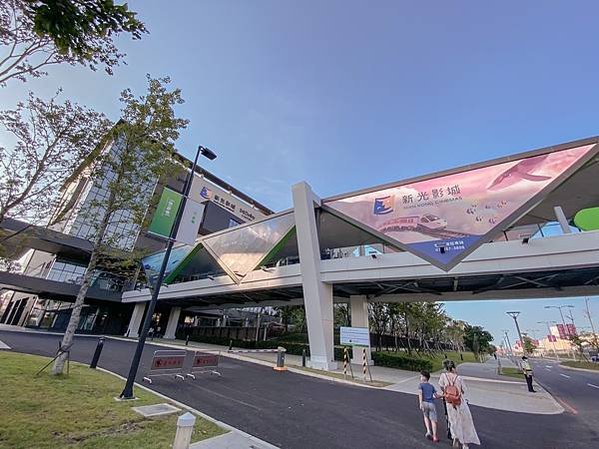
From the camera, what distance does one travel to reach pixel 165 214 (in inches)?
376

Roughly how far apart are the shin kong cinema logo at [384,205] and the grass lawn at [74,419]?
46.5 feet

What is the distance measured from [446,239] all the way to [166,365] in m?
13.9

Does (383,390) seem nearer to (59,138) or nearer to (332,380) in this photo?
(332,380)

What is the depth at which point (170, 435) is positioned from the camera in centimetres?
508

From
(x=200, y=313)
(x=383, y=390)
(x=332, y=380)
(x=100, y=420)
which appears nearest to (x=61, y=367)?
(x=100, y=420)

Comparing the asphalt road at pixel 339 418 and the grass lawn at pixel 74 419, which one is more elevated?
the grass lawn at pixel 74 419

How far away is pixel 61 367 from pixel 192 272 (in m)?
25.1

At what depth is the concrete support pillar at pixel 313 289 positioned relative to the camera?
16.7 metres

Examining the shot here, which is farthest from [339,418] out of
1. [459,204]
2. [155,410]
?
[459,204]

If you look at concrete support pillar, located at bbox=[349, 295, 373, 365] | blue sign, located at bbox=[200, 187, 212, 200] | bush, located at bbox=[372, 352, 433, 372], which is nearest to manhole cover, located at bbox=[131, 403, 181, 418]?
concrete support pillar, located at bbox=[349, 295, 373, 365]

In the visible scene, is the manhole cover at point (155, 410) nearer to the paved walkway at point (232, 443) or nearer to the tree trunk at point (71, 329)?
the paved walkway at point (232, 443)

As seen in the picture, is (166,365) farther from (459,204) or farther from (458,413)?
(459,204)

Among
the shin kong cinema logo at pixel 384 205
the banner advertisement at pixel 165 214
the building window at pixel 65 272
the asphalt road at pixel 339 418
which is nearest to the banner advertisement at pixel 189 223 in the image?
the banner advertisement at pixel 165 214

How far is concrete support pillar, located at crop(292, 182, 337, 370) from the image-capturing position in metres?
16.7
